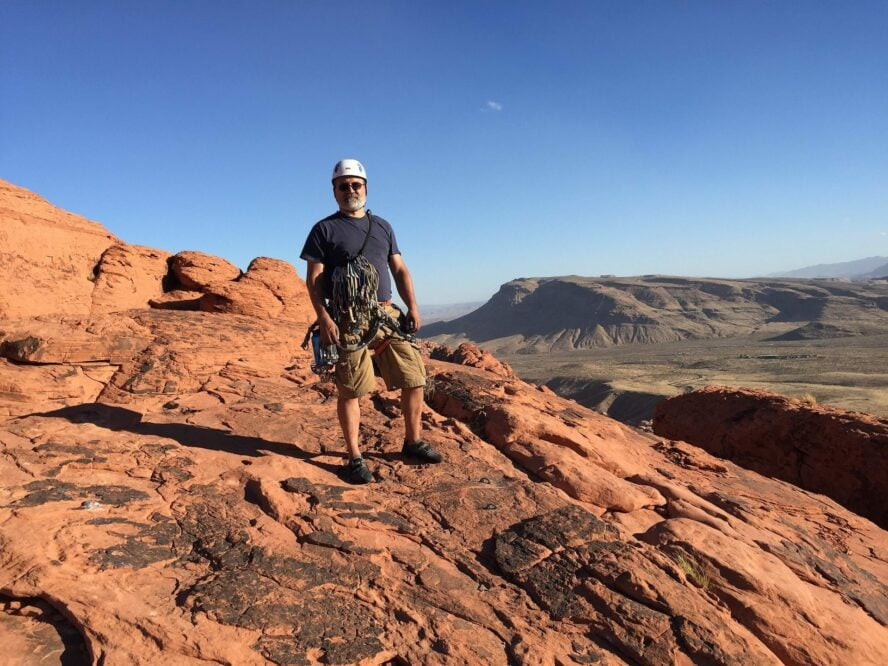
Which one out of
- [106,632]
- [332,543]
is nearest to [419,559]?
[332,543]

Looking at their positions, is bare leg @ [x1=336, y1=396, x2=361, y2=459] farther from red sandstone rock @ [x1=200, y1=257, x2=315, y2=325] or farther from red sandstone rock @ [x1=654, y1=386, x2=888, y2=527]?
red sandstone rock @ [x1=654, y1=386, x2=888, y2=527]

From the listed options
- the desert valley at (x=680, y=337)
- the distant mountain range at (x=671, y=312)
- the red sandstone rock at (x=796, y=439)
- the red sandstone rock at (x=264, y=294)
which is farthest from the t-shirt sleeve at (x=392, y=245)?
the distant mountain range at (x=671, y=312)

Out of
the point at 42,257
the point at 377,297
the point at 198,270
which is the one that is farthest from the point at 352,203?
the point at 198,270

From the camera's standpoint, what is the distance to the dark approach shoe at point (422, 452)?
393 cm

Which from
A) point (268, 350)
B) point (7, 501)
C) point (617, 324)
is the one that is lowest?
point (617, 324)

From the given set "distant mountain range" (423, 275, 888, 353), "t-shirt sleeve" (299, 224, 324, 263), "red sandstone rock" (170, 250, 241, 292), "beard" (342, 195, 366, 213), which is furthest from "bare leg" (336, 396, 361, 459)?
"distant mountain range" (423, 275, 888, 353)

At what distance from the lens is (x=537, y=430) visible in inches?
183

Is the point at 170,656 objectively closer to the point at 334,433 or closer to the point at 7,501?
the point at 7,501

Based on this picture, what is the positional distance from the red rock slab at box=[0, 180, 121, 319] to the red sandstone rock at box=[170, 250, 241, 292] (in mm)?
1135

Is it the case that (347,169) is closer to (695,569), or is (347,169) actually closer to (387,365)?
(387,365)

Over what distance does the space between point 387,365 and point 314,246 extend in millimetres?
1061

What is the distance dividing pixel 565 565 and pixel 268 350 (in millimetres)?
4875

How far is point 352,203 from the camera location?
3.65m

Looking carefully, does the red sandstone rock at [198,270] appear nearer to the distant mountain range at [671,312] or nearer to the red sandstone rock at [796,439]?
the red sandstone rock at [796,439]
